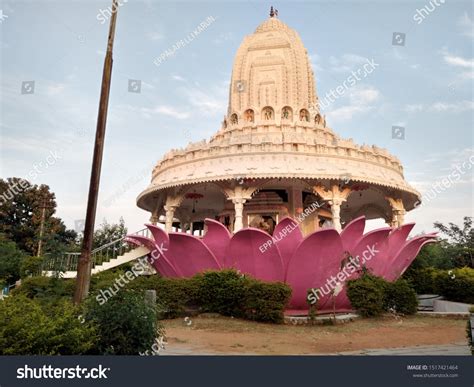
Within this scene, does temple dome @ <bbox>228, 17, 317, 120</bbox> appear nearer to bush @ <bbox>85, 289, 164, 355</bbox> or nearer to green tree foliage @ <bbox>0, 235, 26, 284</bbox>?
green tree foliage @ <bbox>0, 235, 26, 284</bbox>

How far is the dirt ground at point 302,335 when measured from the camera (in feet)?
30.3

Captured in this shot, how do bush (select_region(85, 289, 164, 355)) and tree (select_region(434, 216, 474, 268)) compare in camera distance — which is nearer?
bush (select_region(85, 289, 164, 355))

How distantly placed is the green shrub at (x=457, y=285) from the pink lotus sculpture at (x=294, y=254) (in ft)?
16.4

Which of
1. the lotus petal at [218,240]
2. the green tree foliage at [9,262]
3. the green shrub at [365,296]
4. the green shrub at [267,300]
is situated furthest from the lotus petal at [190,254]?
the green tree foliage at [9,262]

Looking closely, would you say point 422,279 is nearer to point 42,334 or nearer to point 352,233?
point 352,233

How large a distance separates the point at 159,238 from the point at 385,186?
1002cm

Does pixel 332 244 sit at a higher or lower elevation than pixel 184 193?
lower

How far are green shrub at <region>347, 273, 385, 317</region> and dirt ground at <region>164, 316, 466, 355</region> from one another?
14.3 inches

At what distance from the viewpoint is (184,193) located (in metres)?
19.3

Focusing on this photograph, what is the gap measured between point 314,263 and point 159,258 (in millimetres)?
6120

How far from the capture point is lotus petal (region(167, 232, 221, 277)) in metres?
14.5

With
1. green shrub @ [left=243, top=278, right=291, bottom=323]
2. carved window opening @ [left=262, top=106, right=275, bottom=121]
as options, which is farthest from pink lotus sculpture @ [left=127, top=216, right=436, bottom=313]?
carved window opening @ [left=262, top=106, right=275, bottom=121]
